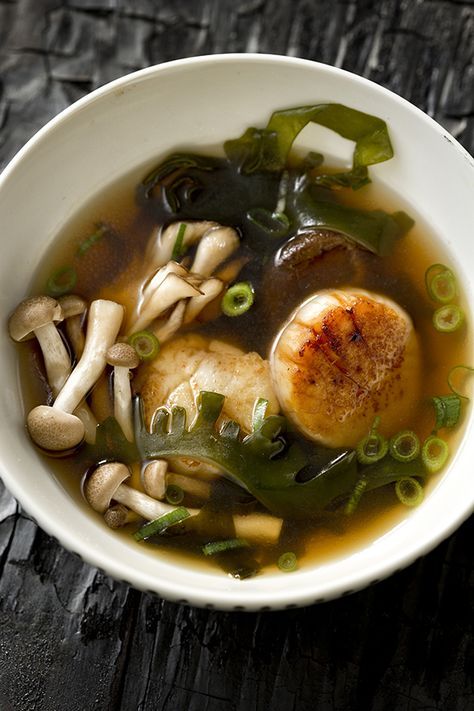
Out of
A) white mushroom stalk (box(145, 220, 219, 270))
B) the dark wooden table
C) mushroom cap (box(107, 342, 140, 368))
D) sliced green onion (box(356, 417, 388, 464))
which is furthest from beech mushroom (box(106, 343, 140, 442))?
sliced green onion (box(356, 417, 388, 464))

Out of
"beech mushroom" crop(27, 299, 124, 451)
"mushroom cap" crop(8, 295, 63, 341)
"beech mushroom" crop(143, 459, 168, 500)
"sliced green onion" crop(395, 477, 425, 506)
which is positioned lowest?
"beech mushroom" crop(143, 459, 168, 500)

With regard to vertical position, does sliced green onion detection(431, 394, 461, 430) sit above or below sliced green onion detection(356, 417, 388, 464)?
above

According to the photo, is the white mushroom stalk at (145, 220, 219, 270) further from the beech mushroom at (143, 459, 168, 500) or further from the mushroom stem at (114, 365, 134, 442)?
the beech mushroom at (143, 459, 168, 500)

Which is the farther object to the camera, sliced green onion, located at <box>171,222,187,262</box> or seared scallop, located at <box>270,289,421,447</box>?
sliced green onion, located at <box>171,222,187,262</box>

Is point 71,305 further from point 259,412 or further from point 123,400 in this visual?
point 259,412

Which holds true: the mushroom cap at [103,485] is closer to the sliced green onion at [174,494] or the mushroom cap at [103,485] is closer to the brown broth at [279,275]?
the sliced green onion at [174,494]

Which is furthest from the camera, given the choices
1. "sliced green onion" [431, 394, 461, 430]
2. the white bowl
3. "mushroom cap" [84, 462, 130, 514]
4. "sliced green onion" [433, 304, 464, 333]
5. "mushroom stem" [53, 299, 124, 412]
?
"sliced green onion" [433, 304, 464, 333]
